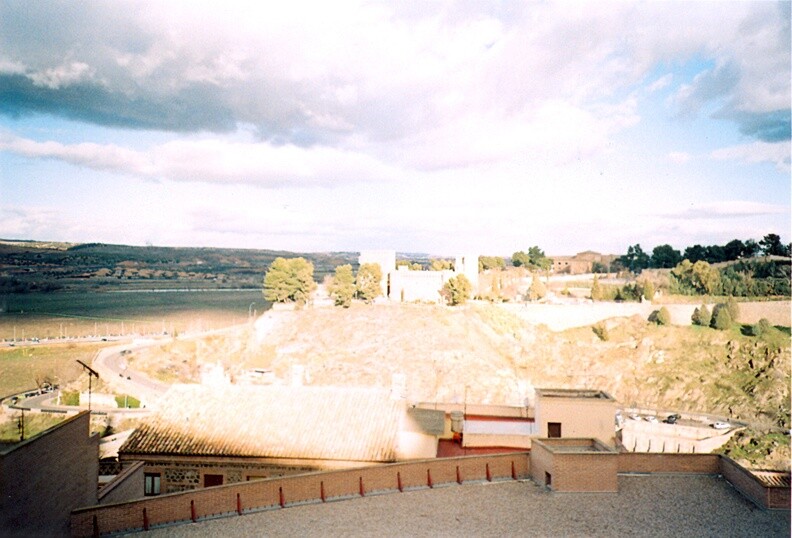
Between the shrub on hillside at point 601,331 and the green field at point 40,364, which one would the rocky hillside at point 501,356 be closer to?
the shrub on hillside at point 601,331

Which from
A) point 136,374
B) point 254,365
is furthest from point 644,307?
point 136,374

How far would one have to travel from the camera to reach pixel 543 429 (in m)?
12.3

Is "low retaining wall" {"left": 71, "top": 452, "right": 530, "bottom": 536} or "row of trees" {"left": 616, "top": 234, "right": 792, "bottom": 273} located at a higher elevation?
"row of trees" {"left": 616, "top": 234, "right": 792, "bottom": 273}

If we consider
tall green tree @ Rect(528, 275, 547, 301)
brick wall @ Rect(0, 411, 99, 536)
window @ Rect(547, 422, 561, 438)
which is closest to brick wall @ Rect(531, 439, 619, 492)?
window @ Rect(547, 422, 561, 438)

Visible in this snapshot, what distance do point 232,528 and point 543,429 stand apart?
23.4ft

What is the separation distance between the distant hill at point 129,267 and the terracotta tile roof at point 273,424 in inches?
1152

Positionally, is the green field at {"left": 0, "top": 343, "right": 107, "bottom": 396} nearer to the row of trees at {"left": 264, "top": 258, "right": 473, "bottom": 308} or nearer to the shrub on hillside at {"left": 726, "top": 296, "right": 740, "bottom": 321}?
the row of trees at {"left": 264, "top": 258, "right": 473, "bottom": 308}

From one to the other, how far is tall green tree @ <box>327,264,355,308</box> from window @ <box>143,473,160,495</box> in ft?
128

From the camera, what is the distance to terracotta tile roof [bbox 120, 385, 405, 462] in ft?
39.9

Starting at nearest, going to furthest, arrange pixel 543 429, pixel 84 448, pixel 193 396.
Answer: pixel 84 448 → pixel 543 429 → pixel 193 396

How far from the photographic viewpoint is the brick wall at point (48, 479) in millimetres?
6020

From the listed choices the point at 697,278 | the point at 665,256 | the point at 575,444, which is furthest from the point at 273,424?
the point at 665,256

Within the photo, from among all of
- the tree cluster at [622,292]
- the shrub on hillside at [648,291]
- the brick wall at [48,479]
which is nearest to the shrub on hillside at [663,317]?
the shrub on hillside at [648,291]

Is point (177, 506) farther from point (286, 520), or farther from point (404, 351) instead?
Result: point (404, 351)
